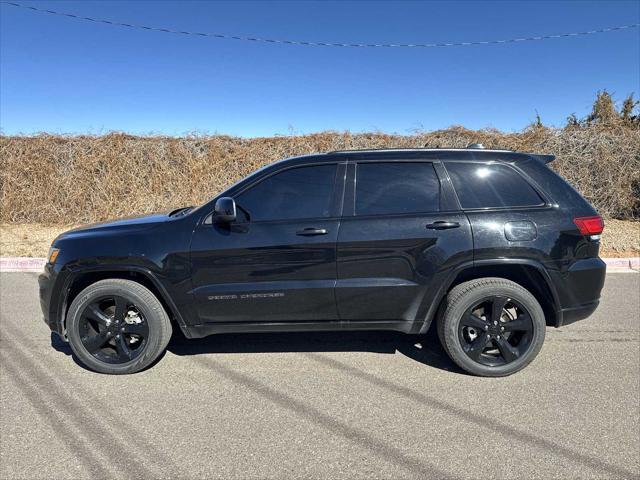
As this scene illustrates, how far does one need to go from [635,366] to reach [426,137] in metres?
8.50

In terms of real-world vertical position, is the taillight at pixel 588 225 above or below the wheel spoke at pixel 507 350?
above

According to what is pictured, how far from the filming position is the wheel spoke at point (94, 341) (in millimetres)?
3531

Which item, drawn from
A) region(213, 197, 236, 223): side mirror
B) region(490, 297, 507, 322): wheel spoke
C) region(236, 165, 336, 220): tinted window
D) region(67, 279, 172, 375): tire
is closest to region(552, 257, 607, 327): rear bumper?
region(490, 297, 507, 322): wheel spoke

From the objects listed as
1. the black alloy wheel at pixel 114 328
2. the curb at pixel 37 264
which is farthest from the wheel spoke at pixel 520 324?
the curb at pixel 37 264

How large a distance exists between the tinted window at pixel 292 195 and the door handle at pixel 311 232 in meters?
0.13

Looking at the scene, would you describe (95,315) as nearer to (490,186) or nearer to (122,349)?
(122,349)

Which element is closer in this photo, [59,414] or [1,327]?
[59,414]

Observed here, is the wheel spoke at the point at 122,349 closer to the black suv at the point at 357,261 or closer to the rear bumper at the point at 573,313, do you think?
the black suv at the point at 357,261

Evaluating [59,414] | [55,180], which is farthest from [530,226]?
[55,180]

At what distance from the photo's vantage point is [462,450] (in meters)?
2.53

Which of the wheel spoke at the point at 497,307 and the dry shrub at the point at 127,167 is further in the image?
the dry shrub at the point at 127,167

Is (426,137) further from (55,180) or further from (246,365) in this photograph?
(55,180)

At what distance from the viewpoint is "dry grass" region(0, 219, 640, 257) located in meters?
8.61

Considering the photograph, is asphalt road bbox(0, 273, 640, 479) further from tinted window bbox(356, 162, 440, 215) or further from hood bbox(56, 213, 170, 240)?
tinted window bbox(356, 162, 440, 215)
